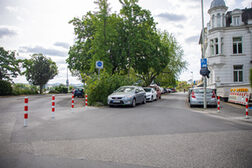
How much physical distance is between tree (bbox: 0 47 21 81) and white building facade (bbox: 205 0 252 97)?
39.5m

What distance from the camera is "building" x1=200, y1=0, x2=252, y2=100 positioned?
2605cm

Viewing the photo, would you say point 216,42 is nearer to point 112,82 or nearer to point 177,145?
point 112,82

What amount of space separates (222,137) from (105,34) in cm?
1865

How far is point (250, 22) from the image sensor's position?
2620cm

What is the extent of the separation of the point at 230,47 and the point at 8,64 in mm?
43041

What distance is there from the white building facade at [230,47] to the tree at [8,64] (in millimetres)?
39468

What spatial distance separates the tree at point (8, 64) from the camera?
143 ft

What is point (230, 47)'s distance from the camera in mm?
26453

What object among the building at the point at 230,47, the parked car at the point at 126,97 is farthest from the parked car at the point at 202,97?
the building at the point at 230,47

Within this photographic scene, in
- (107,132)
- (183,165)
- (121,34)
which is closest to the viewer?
(183,165)

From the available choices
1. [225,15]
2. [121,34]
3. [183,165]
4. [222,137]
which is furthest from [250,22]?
[183,165]

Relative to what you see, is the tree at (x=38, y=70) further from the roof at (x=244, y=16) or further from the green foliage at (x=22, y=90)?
the roof at (x=244, y=16)

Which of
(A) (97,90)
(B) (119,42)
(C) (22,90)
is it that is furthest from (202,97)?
(C) (22,90)

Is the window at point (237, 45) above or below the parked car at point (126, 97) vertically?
above
